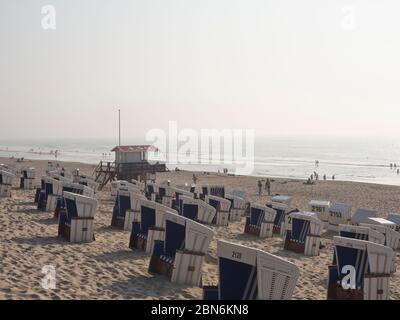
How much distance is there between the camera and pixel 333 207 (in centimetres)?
1741

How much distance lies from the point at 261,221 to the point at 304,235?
2082 millimetres

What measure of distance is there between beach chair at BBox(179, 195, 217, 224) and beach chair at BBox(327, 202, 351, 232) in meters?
5.27

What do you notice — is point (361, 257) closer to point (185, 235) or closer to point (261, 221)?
point (185, 235)

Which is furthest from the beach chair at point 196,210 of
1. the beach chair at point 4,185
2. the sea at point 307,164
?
the sea at point 307,164

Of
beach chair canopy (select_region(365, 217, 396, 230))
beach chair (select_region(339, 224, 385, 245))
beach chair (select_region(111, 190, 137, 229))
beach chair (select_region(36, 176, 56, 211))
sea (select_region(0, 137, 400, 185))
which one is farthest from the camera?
sea (select_region(0, 137, 400, 185))

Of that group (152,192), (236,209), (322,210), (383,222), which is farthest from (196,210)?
(322,210)

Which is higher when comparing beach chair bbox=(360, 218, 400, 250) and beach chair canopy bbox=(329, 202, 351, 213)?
beach chair canopy bbox=(329, 202, 351, 213)

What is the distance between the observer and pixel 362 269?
7.41 metres

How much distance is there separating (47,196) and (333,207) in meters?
10.7

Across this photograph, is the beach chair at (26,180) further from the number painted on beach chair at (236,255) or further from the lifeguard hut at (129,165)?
the number painted on beach chair at (236,255)

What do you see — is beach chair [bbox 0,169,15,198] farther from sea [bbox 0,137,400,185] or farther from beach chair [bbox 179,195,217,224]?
sea [bbox 0,137,400,185]

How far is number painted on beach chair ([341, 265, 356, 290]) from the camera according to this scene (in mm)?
7512

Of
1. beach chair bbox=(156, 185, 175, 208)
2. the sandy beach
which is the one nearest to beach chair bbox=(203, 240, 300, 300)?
the sandy beach
